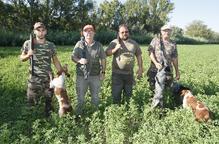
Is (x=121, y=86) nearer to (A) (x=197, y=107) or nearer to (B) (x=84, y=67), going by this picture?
(B) (x=84, y=67)

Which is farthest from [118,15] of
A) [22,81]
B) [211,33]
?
[211,33]

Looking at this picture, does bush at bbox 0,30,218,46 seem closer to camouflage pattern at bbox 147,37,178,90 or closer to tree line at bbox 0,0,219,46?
tree line at bbox 0,0,219,46

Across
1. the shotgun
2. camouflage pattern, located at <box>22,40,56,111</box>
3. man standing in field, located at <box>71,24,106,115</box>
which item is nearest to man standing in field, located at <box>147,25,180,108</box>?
man standing in field, located at <box>71,24,106,115</box>

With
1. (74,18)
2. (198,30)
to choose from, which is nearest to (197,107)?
(74,18)

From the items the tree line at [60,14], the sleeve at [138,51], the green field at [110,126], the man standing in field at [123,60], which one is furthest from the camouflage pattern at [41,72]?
the tree line at [60,14]

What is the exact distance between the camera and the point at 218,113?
862cm

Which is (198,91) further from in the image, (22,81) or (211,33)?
(211,33)

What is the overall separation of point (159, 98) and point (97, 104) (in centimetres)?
139

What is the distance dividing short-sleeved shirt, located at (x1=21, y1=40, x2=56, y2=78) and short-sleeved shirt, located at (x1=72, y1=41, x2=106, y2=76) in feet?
1.69

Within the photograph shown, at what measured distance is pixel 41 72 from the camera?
8414 mm

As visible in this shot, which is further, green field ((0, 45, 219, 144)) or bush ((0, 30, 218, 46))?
bush ((0, 30, 218, 46))

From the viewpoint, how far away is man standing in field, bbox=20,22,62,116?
816 centimetres

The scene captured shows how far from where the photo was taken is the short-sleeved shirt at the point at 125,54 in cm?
912

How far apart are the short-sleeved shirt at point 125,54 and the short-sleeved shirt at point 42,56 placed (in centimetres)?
143
